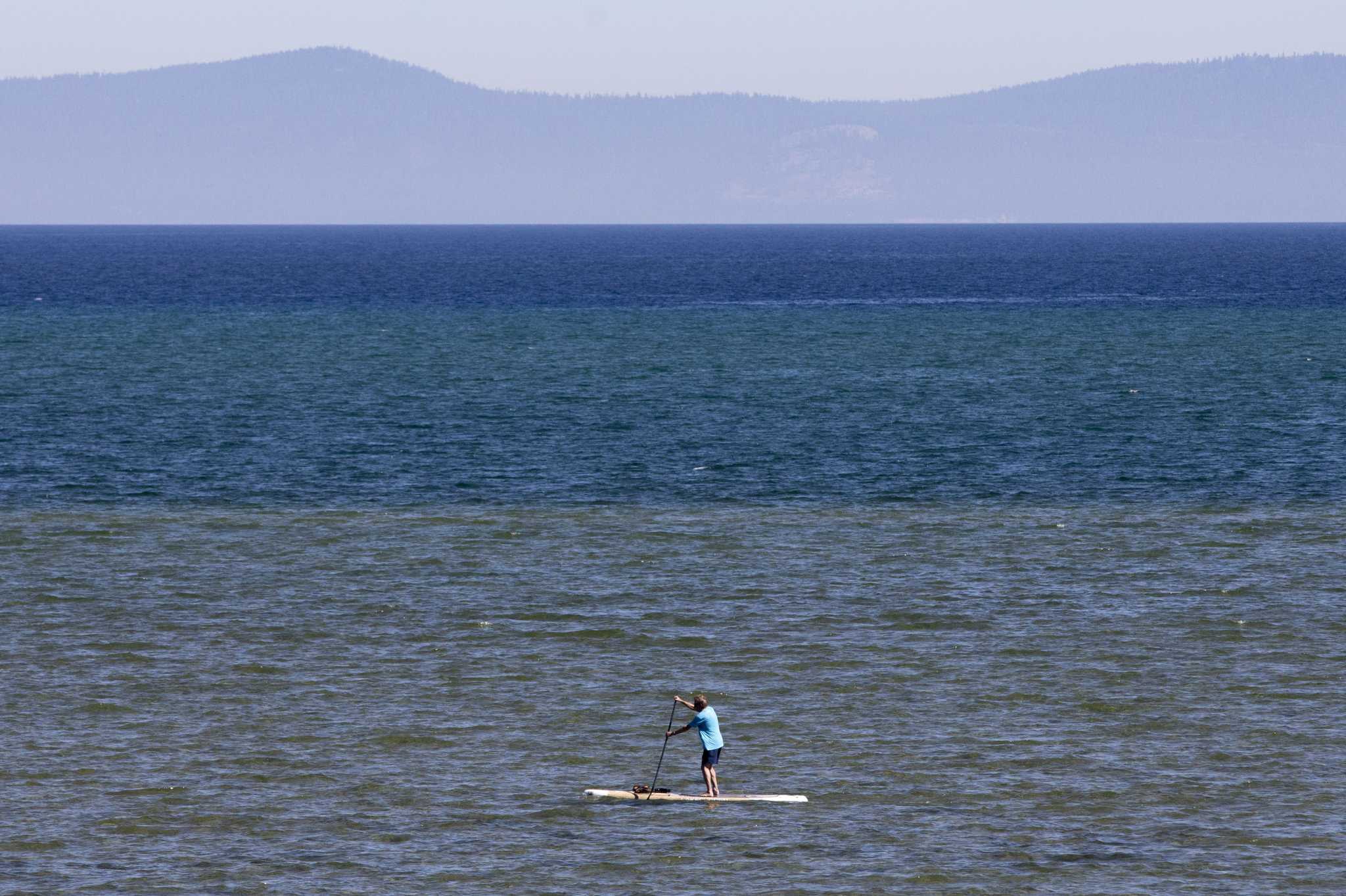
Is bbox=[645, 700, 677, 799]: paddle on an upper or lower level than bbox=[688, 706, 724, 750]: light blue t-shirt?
lower

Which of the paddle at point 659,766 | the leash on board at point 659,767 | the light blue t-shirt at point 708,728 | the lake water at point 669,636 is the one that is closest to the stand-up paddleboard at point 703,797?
the leash on board at point 659,767

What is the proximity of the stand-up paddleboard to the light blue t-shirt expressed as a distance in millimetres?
→ 1005

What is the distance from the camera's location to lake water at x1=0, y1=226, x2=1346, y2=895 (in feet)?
110

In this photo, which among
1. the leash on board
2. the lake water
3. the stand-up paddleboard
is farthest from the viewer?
the leash on board

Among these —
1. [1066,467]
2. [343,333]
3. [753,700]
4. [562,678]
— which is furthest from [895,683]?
[343,333]

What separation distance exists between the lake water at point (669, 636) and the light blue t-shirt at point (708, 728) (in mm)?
1351

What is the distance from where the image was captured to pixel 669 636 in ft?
157

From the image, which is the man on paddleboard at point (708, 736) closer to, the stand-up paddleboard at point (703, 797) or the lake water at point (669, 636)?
the stand-up paddleboard at point (703, 797)

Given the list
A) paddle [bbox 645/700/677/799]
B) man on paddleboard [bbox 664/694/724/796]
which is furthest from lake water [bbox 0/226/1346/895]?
man on paddleboard [bbox 664/694/724/796]

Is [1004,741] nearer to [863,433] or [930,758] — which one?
[930,758]

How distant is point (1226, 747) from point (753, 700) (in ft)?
34.6

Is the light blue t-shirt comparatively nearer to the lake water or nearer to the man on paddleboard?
the man on paddleboard

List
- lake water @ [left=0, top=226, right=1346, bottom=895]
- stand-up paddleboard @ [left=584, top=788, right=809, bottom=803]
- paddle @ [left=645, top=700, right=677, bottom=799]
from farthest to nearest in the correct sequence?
paddle @ [left=645, top=700, right=677, bottom=799], stand-up paddleboard @ [left=584, top=788, right=809, bottom=803], lake water @ [left=0, top=226, right=1346, bottom=895]

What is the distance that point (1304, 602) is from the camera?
5122cm
